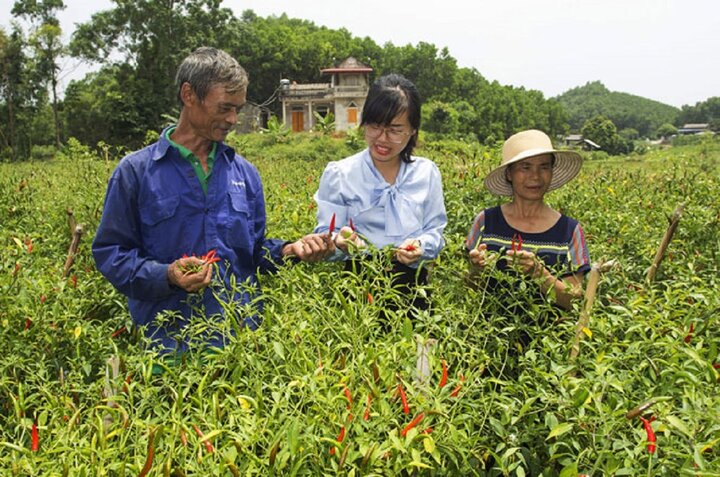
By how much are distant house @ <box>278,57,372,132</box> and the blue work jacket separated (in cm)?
3317

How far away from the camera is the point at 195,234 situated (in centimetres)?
197

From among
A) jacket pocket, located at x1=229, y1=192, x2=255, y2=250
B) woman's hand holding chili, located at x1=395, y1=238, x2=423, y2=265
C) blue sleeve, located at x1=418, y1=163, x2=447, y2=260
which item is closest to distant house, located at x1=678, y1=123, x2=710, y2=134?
blue sleeve, located at x1=418, y1=163, x2=447, y2=260

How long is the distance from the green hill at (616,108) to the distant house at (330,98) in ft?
262

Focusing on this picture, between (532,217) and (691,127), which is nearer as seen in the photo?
(532,217)

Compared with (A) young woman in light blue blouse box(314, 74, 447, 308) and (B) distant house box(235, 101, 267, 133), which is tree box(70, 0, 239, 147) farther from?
(A) young woman in light blue blouse box(314, 74, 447, 308)

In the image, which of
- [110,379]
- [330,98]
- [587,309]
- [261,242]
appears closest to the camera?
[110,379]

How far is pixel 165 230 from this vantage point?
195cm

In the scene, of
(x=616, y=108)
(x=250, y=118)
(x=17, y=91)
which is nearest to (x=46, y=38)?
(x=17, y=91)

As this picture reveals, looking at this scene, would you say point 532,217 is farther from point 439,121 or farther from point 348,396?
point 439,121

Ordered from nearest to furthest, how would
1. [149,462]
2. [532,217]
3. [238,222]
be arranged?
[149,462]
[238,222]
[532,217]

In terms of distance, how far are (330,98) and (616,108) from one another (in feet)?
338

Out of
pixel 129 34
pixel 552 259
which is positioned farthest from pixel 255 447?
pixel 129 34

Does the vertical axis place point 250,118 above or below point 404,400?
above

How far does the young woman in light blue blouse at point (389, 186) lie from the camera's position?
226 centimetres
